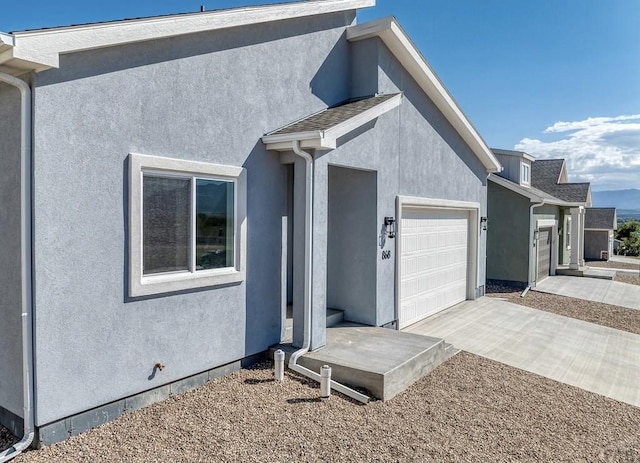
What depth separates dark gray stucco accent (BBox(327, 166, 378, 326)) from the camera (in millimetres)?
9750

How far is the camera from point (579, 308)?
15.1 meters

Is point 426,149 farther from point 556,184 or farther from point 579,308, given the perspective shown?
point 556,184

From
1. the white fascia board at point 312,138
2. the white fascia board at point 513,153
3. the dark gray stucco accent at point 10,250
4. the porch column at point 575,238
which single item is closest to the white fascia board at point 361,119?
the white fascia board at point 312,138

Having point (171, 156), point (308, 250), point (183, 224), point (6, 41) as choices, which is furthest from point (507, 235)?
point (6, 41)

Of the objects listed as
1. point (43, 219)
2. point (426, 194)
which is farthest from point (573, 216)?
point (43, 219)

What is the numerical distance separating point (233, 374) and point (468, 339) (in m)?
5.87

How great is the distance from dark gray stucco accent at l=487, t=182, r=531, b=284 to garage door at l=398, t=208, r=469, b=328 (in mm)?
5206

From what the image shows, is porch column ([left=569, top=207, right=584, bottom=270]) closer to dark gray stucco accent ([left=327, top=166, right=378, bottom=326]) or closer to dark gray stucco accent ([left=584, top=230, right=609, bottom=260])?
dark gray stucco accent ([left=584, top=230, right=609, bottom=260])

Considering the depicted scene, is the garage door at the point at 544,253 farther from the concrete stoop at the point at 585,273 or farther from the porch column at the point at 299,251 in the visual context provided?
the porch column at the point at 299,251

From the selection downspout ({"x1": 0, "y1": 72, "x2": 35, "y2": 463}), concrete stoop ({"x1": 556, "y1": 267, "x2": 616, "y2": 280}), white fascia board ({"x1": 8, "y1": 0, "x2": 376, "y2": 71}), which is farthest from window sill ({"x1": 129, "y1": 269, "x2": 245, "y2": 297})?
concrete stoop ({"x1": 556, "y1": 267, "x2": 616, "y2": 280})

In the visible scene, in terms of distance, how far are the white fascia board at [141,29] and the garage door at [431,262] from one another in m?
5.59

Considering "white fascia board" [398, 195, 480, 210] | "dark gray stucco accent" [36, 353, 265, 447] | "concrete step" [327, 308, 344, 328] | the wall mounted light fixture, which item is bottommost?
"dark gray stucco accent" [36, 353, 265, 447]

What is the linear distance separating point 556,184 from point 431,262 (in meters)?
19.3

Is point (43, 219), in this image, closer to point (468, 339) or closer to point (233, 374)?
point (233, 374)
